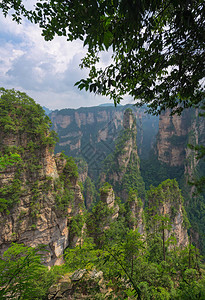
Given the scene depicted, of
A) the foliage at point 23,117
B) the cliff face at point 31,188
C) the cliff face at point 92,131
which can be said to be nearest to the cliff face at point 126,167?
the cliff face at point 31,188

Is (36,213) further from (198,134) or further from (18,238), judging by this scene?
(198,134)

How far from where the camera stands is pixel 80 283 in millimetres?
3961

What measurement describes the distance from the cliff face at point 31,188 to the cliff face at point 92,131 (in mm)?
84886

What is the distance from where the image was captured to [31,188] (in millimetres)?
11750

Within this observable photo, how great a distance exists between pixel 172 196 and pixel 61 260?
75.2 feet

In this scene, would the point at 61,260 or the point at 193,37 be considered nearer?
the point at 193,37

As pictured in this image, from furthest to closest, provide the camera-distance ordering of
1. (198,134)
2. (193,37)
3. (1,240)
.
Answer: (198,134), (1,240), (193,37)

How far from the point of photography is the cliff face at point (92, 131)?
10631cm

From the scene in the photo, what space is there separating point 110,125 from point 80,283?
4504 inches

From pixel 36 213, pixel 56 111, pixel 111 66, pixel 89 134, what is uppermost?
pixel 56 111

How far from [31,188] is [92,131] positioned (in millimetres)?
111926

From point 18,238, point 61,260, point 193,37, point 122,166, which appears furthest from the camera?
point 122,166

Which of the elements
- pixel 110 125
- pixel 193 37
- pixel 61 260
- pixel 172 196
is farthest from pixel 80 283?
pixel 110 125

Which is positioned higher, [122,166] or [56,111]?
[56,111]
